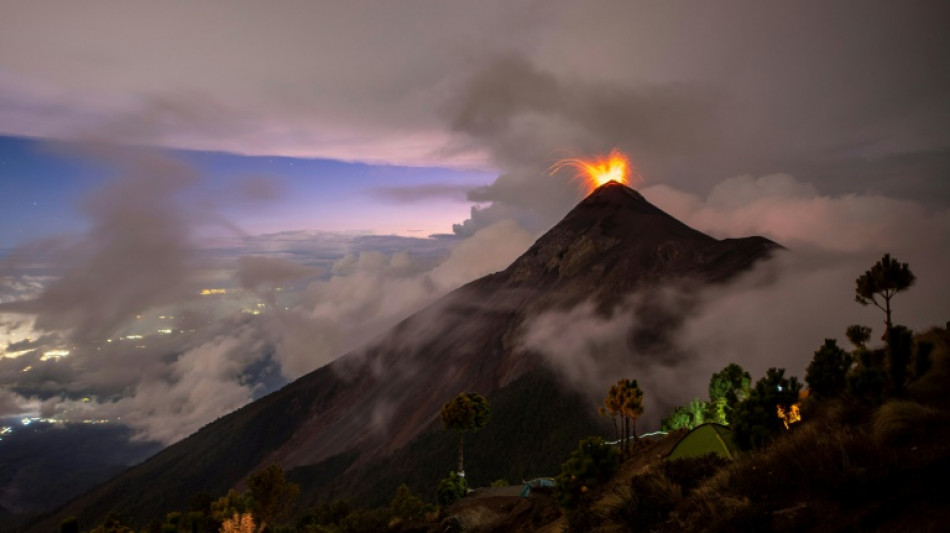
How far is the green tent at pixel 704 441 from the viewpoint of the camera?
98.6ft

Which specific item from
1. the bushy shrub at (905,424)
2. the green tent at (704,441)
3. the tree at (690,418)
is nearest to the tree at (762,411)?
the bushy shrub at (905,424)

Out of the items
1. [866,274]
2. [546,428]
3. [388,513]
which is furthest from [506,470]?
[866,274]

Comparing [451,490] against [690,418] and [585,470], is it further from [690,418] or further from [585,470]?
[690,418]

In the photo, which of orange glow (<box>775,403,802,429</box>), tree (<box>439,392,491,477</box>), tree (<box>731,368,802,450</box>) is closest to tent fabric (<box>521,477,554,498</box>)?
tree (<box>439,392,491,477</box>)

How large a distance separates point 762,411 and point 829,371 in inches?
206

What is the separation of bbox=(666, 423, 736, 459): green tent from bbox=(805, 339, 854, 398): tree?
27.2ft

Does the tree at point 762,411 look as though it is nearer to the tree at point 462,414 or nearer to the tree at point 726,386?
the tree at point 726,386

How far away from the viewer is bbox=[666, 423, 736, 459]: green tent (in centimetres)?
3005

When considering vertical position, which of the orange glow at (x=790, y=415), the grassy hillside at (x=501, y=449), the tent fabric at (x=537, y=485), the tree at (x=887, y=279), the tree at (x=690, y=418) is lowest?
the grassy hillside at (x=501, y=449)

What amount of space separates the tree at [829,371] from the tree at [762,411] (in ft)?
5.74

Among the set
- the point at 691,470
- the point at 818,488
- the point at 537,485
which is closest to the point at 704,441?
the point at 691,470

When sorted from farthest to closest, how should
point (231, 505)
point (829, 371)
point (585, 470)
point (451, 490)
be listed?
point (451, 490)
point (231, 505)
point (585, 470)
point (829, 371)

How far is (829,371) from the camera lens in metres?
22.5

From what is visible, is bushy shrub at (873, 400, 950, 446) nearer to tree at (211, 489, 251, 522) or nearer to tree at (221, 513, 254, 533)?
tree at (221, 513, 254, 533)
